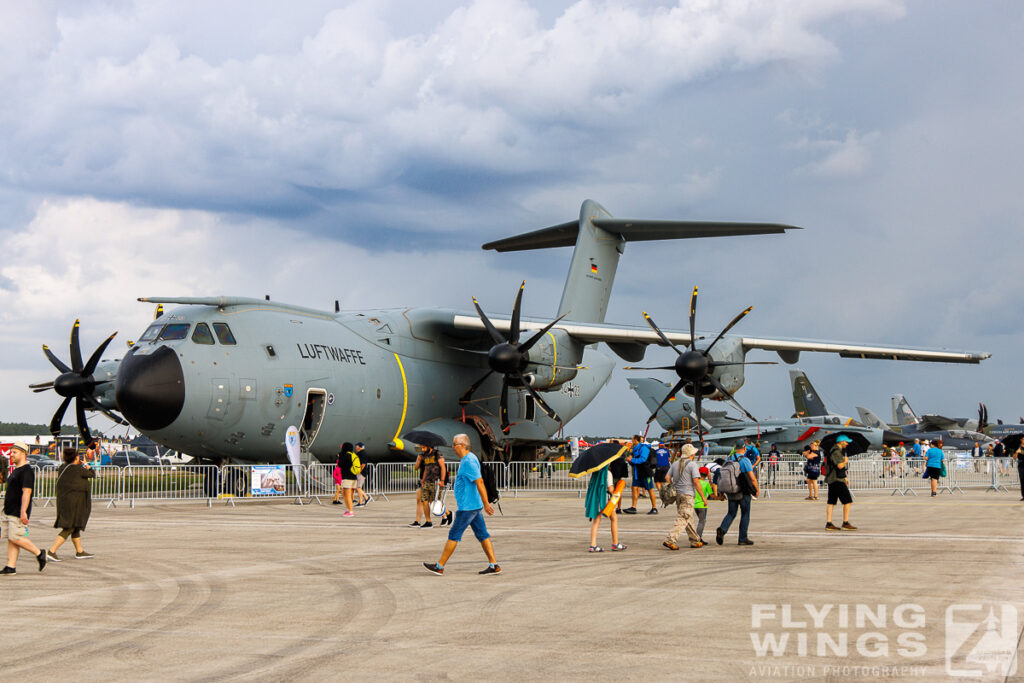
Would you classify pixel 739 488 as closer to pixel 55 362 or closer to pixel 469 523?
pixel 469 523

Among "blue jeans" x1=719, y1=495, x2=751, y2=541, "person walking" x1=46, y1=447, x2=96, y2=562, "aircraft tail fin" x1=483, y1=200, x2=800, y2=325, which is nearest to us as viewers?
"person walking" x1=46, y1=447, x2=96, y2=562

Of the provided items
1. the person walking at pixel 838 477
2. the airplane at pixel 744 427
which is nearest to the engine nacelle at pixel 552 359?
the airplane at pixel 744 427

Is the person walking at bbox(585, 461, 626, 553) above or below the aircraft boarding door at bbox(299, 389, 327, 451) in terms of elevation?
below

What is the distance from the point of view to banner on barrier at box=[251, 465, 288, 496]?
2316 cm

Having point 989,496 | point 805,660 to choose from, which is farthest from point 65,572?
point 989,496

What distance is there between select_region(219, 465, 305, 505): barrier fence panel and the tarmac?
8199 mm

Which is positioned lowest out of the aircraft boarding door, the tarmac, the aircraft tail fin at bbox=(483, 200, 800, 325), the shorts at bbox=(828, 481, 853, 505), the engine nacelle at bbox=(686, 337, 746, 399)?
the tarmac

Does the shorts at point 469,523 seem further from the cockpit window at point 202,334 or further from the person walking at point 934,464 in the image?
the person walking at point 934,464

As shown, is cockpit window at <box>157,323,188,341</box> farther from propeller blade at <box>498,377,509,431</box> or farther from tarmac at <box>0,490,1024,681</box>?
propeller blade at <box>498,377,509,431</box>

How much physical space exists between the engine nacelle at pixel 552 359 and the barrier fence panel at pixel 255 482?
7.30 metres

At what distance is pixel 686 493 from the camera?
13.5 metres

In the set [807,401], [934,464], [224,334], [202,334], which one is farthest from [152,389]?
[807,401]

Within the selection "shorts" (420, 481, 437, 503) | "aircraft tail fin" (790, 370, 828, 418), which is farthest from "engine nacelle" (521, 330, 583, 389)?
"aircraft tail fin" (790, 370, 828, 418)

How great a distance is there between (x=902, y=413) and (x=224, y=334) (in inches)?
2516
